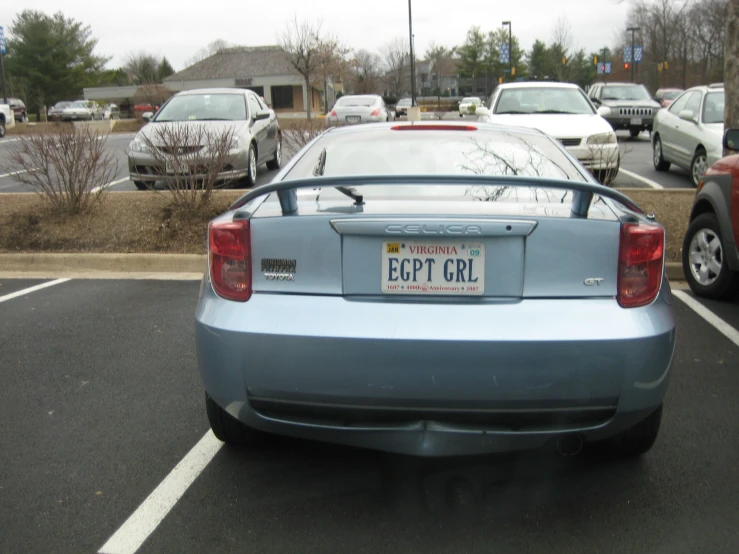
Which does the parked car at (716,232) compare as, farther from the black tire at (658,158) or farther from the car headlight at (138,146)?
the black tire at (658,158)

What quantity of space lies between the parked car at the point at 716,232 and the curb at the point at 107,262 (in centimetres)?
439

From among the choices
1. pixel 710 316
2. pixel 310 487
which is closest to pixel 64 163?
pixel 310 487

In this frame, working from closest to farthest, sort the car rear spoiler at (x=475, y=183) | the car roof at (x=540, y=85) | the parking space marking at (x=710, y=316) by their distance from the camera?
the car rear spoiler at (x=475, y=183), the parking space marking at (x=710, y=316), the car roof at (x=540, y=85)

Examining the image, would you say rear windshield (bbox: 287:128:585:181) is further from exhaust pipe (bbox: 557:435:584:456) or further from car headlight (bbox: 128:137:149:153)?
car headlight (bbox: 128:137:149:153)

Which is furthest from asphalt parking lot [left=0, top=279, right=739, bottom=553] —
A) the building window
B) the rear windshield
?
the building window

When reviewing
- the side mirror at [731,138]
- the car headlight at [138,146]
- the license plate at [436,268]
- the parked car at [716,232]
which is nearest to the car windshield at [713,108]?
the parked car at [716,232]

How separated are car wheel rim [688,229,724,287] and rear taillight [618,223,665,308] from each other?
3.37m

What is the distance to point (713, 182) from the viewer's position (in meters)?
5.80

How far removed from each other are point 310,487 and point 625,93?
2208cm

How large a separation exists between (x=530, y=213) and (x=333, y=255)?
724 millimetres

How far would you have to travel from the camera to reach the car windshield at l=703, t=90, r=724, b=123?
1095cm

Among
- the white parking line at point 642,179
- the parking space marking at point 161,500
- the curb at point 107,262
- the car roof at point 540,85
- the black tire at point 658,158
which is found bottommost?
the parking space marking at point 161,500

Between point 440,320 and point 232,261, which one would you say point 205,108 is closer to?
point 232,261

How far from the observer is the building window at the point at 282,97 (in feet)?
210
